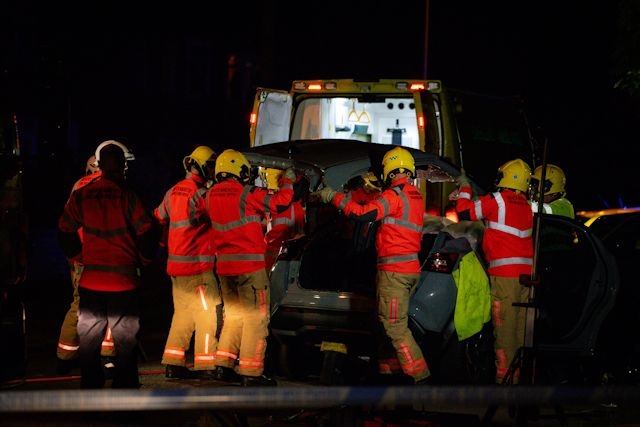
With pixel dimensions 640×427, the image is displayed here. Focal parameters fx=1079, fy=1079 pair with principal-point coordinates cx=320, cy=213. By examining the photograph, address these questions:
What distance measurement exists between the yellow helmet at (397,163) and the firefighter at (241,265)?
0.78 meters

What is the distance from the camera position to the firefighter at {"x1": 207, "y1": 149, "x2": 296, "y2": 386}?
29.7 ft

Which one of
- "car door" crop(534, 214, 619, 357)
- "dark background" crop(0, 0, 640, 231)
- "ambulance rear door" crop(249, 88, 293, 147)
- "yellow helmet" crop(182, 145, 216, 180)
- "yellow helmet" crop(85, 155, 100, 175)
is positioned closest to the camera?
"car door" crop(534, 214, 619, 357)

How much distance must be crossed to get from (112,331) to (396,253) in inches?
91.8

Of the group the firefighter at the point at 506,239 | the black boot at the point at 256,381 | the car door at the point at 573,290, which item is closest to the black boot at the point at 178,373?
the black boot at the point at 256,381

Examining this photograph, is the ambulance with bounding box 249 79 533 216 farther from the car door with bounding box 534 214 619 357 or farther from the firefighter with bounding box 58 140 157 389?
the firefighter with bounding box 58 140 157 389

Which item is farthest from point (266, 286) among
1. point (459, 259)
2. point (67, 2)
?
point (67, 2)

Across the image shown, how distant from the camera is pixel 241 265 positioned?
9172mm

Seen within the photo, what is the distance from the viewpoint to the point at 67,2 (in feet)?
101

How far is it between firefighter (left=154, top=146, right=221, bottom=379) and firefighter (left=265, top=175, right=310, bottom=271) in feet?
1.91

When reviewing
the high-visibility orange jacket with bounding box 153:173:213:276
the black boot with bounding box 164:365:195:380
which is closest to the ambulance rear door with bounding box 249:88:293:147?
the high-visibility orange jacket with bounding box 153:173:213:276

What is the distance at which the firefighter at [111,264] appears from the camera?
7.86 m

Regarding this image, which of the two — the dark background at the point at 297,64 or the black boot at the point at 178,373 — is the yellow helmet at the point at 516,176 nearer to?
the black boot at the point at 178,373

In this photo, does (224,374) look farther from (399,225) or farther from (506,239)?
(506,239)

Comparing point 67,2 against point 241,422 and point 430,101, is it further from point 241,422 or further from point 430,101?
point 241,422
